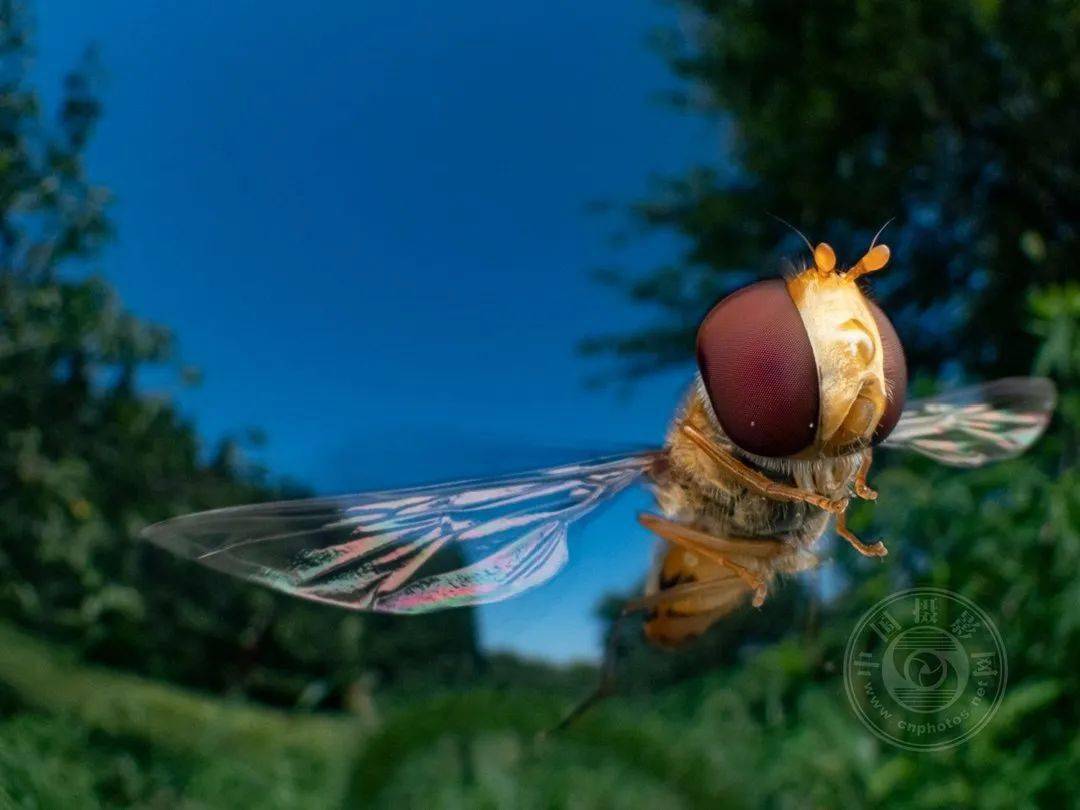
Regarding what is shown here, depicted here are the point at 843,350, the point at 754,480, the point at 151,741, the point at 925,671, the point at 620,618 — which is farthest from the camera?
the point at 151,741

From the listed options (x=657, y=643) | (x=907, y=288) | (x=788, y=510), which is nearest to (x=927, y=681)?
(x=657, y=643)

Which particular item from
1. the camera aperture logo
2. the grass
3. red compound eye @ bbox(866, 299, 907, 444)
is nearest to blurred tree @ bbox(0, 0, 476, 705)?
the grass

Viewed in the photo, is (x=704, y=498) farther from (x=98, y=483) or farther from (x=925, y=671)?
(x=98, y=483)

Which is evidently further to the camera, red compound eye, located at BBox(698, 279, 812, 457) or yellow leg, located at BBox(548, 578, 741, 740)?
yellow leg, located at BBox(548, 578, 741, 740)

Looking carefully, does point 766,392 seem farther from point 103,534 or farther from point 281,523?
point 103,534

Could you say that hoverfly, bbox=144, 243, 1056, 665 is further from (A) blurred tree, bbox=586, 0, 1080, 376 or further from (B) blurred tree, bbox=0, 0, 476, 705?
(A) blurred tree, bbox=586, 0, 1080, 376

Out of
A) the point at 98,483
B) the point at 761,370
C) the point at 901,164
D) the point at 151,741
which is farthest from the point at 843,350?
the point at 901,164
